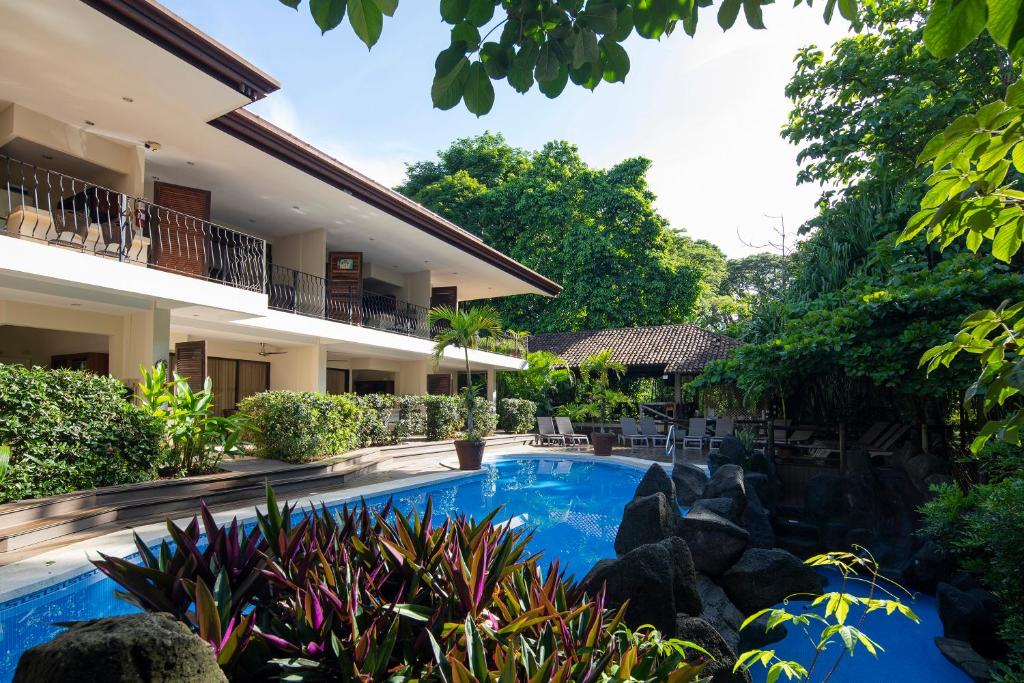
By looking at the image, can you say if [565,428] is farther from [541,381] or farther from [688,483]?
[688,483]

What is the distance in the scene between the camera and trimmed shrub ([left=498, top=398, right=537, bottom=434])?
21.7 metres

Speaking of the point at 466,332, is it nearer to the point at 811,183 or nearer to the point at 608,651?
the point at 811,183

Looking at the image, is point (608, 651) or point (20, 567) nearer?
point (608, 651)

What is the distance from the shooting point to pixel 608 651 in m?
1.81

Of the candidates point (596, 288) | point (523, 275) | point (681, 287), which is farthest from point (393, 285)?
point (681, 287)

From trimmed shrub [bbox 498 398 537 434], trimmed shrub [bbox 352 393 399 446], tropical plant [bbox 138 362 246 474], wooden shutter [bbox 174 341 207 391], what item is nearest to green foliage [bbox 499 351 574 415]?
trimmed shrub [bbox 498 398 537 434]

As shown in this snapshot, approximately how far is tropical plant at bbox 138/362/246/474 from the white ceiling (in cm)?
410

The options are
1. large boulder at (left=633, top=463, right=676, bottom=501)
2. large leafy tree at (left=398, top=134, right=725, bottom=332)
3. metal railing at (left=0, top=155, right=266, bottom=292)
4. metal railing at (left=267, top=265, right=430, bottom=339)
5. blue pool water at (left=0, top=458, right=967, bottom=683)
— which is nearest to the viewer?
blue pool water at (left=0, top=458, right=967, bottom=683)

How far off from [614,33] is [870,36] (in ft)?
42.0

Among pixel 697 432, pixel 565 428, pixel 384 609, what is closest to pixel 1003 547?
pixel 384 609

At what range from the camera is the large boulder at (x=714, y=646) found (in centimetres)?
310

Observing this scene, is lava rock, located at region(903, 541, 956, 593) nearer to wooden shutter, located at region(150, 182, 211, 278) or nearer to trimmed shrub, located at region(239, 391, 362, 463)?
trimmed shrub, located at region(239, 391, 362, 463)

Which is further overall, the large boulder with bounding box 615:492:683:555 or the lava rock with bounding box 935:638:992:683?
the large boulder with bounding box 615:492:683:555

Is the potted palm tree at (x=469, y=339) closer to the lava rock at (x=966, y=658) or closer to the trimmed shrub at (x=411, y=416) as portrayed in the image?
the trimmed shrub at (x=411, y=416)
